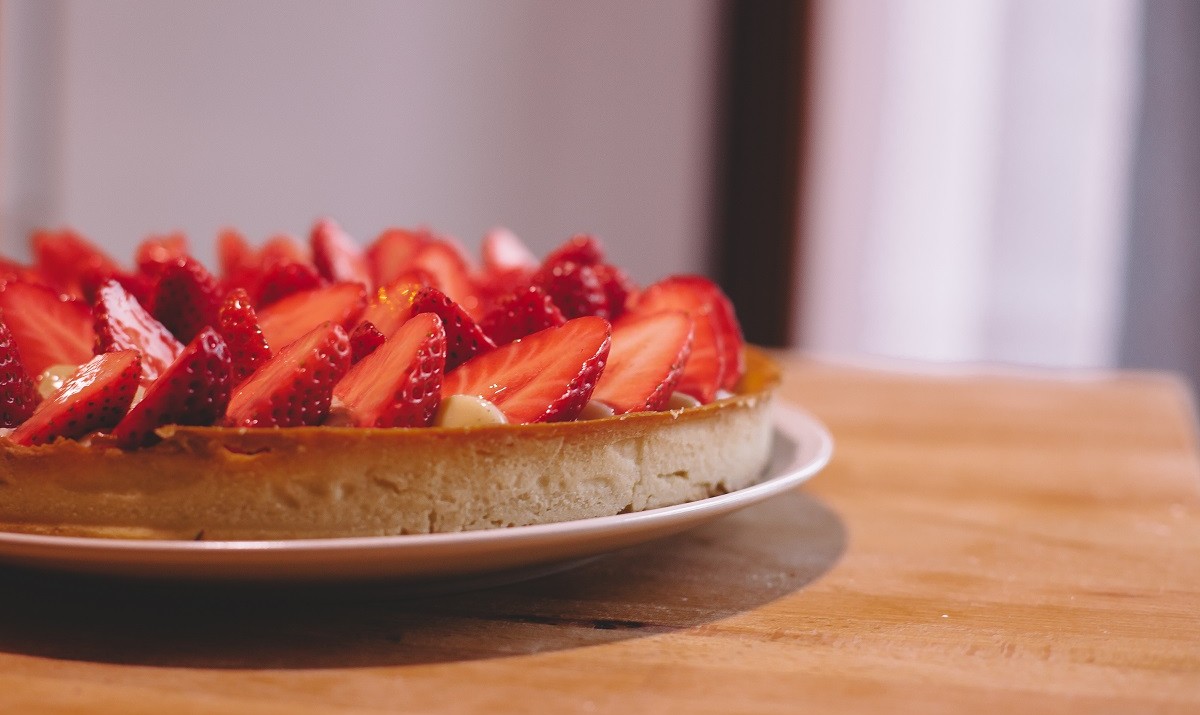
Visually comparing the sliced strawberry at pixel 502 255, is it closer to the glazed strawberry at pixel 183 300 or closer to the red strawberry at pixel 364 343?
the glazed strawberry at pixel 183 300

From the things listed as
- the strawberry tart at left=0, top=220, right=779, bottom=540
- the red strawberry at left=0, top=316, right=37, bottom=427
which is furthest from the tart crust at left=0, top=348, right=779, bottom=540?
the red strawberry at left=0, top=316, right=37, bottom=427

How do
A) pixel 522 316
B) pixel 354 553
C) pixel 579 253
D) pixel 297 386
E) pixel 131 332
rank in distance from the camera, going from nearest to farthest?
pixel 354 553
pixel 297 386
pixel 131 332
pixel 522 316
pixel 579 253

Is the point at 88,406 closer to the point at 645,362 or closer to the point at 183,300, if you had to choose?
the point at 183,300

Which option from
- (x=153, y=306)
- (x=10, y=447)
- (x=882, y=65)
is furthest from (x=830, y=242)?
(x=10, y=447)

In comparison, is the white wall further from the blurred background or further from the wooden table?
the wooden table

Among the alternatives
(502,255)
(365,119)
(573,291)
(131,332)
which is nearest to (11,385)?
(131,332)
